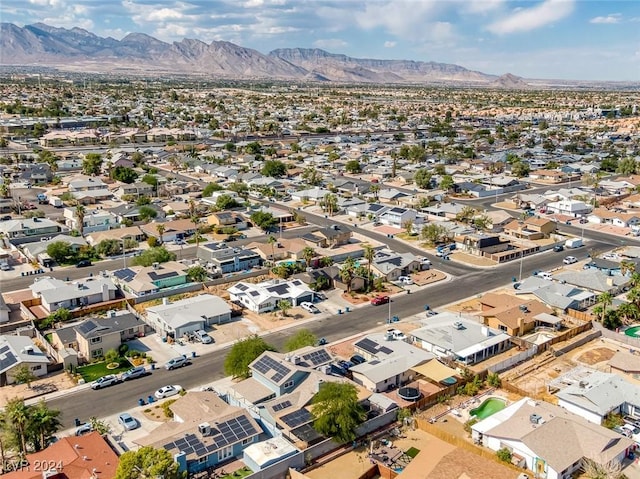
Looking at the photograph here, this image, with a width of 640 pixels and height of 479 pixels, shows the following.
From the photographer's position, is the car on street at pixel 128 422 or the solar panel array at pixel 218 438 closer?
the solar panel array at pixel 218 438

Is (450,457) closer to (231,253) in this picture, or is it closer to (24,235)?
(231,253)

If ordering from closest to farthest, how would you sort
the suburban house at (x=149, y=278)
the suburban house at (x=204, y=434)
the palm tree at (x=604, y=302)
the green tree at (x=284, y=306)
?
the suburban house at (x=204, y=434) → the palm tree at (x=604, y=302) → the green tree at (x=284, y=306) → the suburban house at (x=149, y=278)

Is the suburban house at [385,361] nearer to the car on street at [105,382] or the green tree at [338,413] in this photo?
the green tree at [338,413]

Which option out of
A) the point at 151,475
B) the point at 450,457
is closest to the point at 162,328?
the point at 151,475

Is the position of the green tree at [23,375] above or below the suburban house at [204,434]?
below

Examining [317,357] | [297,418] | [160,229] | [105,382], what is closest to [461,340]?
[317,357]

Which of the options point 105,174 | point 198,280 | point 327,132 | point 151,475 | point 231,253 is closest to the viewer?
point 151,475

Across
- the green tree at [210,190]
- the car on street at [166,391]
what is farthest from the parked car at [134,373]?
the green tree at [210,190]

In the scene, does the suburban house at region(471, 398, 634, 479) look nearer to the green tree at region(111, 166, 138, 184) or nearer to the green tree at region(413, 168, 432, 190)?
the green tree at region(413, 168, 432, 190)
